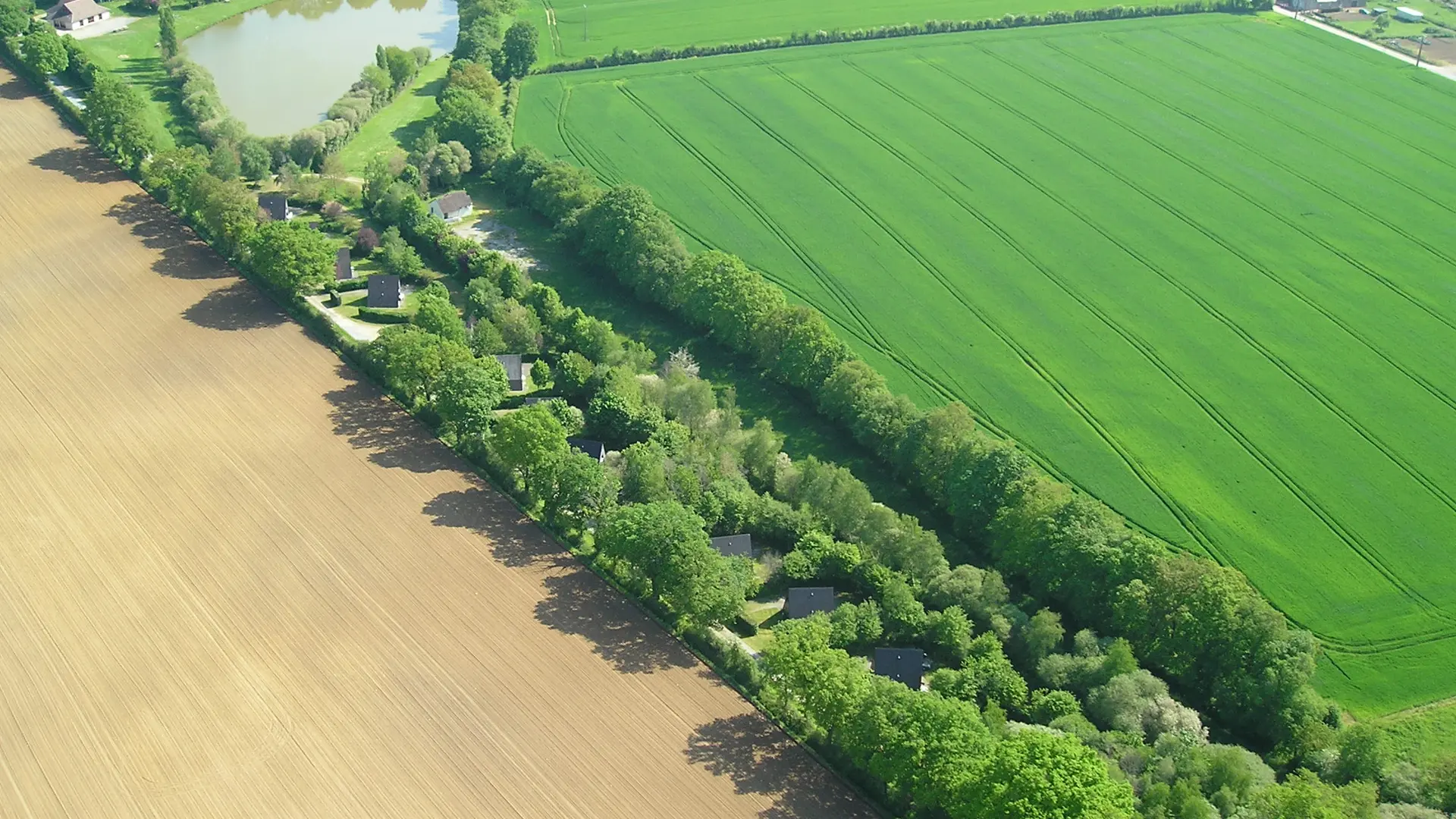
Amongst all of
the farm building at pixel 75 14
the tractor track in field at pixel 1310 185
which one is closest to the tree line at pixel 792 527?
the tractor track in field at pixel 1310 185

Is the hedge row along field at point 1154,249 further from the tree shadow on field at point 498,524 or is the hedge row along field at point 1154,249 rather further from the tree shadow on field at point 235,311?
the tree shadow on field at point 235,311

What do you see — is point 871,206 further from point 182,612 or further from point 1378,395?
point 182,612

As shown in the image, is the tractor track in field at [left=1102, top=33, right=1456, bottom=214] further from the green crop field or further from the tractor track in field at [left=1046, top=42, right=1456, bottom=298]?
the green crop field

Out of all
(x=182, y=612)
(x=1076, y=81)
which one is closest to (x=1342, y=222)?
(x=1076, y=81)

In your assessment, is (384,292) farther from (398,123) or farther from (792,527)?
(792,527)

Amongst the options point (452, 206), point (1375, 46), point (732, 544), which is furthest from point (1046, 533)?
point (1375, 46)

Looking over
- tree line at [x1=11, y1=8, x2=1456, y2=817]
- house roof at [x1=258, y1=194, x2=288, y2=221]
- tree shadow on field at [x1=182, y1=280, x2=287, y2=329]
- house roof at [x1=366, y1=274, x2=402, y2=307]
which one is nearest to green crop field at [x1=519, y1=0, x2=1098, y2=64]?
house roof at [x1=258, y1=194, x2=288, y2=221]
